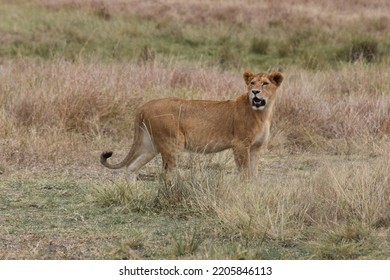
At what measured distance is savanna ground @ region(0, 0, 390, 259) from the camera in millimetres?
6559

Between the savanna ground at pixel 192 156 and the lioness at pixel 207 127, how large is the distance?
25 cm

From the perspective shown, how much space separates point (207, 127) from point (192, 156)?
14.1 inches

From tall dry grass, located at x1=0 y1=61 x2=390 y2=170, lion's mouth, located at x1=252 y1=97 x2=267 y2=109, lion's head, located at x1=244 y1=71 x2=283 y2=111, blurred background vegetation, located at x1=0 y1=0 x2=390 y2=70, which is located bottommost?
blurred background vegetation, located at x1=0 y1=0 x2=390 y2=70

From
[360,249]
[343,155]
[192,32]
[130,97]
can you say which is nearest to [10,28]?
[192,32]

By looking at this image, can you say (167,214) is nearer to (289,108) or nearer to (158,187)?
(158,187)

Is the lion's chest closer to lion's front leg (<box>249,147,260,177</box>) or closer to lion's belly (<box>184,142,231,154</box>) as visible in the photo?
lion's front leg (<box>249,147,260,177</box>)

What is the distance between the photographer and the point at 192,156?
8.36 meters

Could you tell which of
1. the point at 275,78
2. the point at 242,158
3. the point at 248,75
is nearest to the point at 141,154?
the point at 242,158

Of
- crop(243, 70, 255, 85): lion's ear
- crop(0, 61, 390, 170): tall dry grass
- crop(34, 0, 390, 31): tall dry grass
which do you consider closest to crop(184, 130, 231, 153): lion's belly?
crop(243, 70, 255, 85): lion's ear

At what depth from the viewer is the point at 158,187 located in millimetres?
7613

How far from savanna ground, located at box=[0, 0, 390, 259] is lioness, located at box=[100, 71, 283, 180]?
9.8 inches

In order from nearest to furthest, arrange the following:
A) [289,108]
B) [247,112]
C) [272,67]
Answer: [247,112] → [289,108] → [272,67]

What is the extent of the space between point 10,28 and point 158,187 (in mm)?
13975

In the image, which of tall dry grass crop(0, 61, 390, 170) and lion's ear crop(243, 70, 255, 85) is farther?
tall dry grass crop(0, 61, 390, 170)
